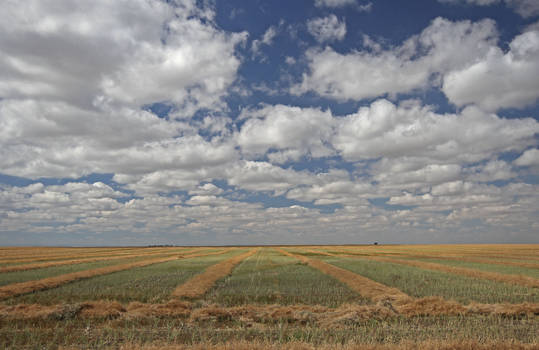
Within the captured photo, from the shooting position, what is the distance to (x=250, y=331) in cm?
1343

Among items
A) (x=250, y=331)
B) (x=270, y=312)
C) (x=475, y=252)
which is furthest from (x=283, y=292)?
(x=475, y=252)

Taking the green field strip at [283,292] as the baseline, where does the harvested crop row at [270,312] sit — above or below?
above

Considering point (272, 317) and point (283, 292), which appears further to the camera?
point (283, 292)

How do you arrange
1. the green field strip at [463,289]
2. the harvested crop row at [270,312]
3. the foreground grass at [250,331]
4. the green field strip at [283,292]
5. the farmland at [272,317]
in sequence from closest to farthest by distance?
the farmland at [272,317]
the foreground grass at [250,331]
the harvested crop row at [270,312]
the green field strip at [283,292]
the green field strip at [463,289]

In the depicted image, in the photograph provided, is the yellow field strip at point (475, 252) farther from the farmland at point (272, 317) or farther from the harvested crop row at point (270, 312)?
the harvested crop row at point (270, 312)

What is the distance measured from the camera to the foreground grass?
39.3ft

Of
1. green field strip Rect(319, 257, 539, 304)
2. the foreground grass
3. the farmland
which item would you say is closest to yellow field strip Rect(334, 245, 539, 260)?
green field strip Rect(319, 257, 539, 304)

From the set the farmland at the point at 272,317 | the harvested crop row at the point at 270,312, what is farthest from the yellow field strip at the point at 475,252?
the harvested crop row at the point at 270,312

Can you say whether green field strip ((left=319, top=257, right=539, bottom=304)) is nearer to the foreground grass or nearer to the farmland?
the farmland

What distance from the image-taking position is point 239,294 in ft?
71.5

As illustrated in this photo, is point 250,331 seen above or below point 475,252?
above

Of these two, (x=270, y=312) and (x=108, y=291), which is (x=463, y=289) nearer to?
(x=270, y=312)

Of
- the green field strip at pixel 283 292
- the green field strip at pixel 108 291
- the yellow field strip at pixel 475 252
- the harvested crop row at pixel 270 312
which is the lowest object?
the yellow field strip at pixel 475 252

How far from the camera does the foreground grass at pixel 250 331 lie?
39.3 ft
